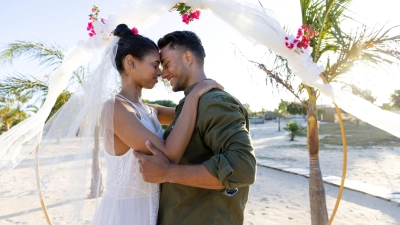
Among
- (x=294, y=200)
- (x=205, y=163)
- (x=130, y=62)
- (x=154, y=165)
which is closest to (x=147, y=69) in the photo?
(x=130, y=62)

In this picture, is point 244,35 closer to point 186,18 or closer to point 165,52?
point 186,18

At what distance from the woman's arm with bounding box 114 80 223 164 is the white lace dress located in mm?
194

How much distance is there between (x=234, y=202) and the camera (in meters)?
2.37

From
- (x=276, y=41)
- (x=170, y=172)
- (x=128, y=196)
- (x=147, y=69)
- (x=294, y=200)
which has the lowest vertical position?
(x=294, y=200)

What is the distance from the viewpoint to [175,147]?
7.53 feet

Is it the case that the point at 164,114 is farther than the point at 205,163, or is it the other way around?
the point at 164,114

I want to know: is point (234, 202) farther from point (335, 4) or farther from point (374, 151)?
point (374, 151)

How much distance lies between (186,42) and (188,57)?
0.11 m

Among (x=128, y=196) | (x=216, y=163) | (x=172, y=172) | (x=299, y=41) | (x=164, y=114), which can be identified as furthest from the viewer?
(x=164, y=114)

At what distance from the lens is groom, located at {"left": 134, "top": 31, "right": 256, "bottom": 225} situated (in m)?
2.07

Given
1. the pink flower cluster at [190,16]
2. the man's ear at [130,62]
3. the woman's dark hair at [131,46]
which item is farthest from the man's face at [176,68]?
the pink flower cluster at [190,16]

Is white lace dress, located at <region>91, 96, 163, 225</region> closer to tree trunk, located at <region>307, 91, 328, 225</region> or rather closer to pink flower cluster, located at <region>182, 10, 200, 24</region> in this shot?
pink flower cluster, located at <region>182, 10, 200, 24</region>

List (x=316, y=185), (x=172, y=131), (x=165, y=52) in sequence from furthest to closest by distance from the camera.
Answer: (x=316, y=185) < (x=165, y=52) < (x=172, y=131)

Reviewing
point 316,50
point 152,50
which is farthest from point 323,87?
point 316,50
